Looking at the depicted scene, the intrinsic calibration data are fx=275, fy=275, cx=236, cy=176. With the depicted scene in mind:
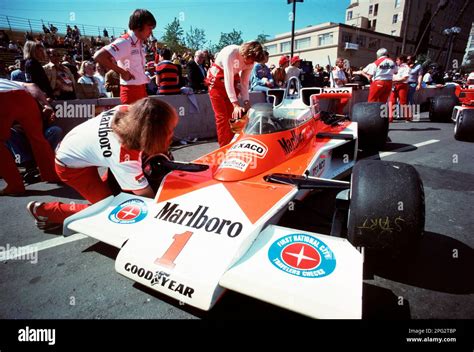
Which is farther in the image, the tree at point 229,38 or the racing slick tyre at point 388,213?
the tree at point 229,38

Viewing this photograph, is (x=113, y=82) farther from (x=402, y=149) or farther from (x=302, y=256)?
(x=302, y=256)

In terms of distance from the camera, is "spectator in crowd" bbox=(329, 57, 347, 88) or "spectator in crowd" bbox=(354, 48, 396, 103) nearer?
"spectator in crowd" bbox=(354, 48, 396, 103)

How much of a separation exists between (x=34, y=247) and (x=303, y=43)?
50.2 m

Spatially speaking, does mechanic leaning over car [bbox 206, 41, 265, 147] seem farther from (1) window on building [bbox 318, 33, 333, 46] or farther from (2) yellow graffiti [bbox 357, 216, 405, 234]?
(1) window on building [bbox 318, 33, 333, 46]

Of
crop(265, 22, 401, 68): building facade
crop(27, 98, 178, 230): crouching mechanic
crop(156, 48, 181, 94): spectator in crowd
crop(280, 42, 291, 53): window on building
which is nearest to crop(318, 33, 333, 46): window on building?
crop(265, 22, 401, 68): building facade

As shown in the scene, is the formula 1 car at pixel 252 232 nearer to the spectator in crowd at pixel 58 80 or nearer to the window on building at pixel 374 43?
the spectator in crowd at pixel 58 80

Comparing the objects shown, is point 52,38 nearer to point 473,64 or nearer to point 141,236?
point 141,236

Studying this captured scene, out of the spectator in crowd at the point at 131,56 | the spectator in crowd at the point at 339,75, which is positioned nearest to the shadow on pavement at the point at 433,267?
the spectator in crowd at the point at 131,56

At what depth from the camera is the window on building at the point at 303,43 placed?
44.5 m

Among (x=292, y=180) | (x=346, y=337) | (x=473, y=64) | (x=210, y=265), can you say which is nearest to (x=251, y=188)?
(x=292, y=180)

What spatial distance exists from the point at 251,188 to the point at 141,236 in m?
0.81

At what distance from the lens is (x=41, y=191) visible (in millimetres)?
3471

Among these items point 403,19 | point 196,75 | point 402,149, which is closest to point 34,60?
point 196,75

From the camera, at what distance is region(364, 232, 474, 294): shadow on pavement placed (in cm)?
176
